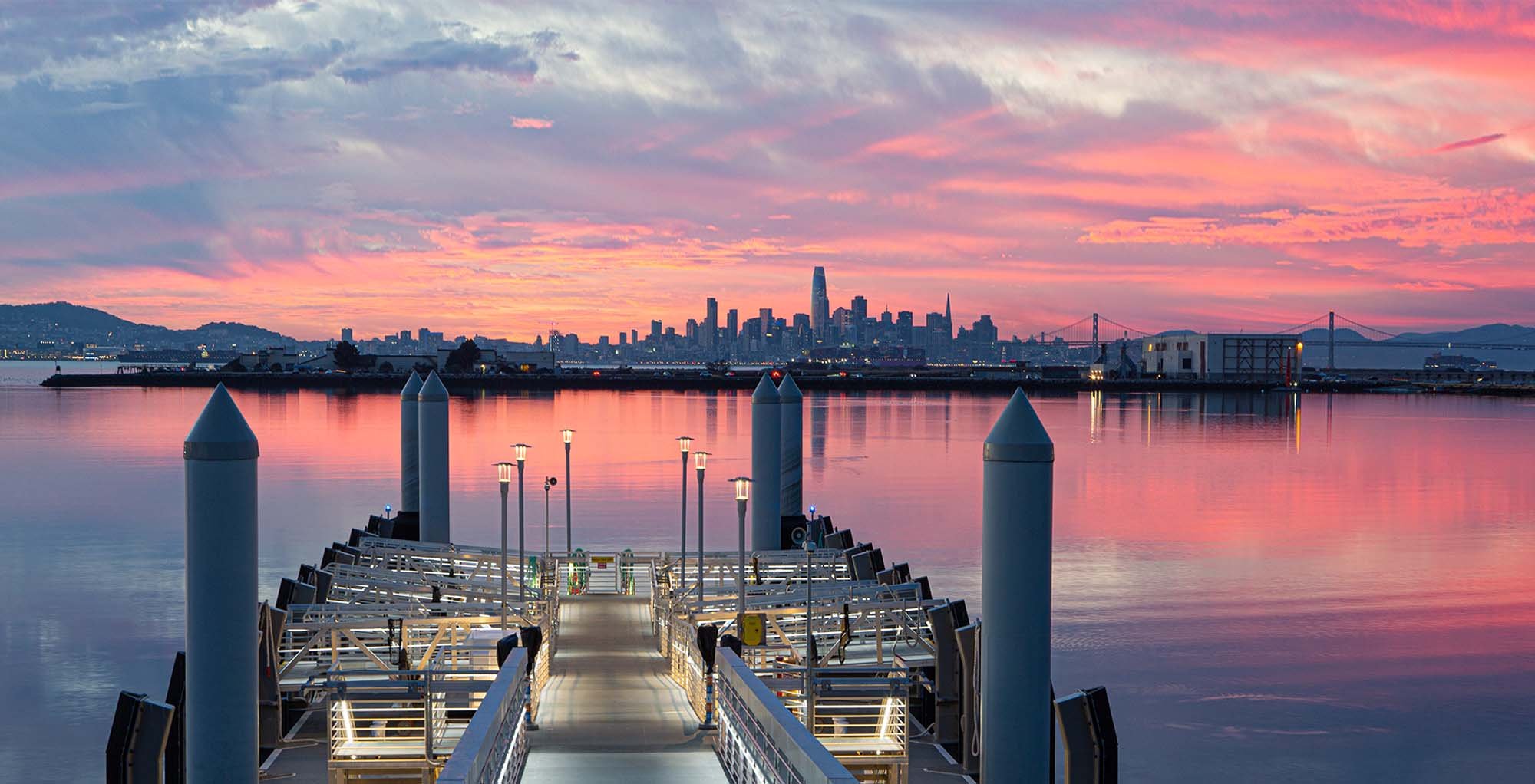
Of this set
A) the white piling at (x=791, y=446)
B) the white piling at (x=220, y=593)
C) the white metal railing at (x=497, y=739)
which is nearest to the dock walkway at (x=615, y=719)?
the white metal railing at (x=497, y=739)

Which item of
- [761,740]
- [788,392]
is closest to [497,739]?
[761,740]

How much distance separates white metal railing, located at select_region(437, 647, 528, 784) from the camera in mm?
9091

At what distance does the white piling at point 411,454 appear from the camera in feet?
121

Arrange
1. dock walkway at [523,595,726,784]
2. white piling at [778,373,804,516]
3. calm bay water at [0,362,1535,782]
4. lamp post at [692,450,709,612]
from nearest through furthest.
Result: dock walkway at [523,595,726,784], lamp post at [692,450,709,612], calm bay water at [0,362,1535,782], white piling at [778,373,804,516]

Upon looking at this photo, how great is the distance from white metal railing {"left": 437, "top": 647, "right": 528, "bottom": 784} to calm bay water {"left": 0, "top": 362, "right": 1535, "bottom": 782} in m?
13.1

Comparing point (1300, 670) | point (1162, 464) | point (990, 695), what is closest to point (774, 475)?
point (1300, 670)

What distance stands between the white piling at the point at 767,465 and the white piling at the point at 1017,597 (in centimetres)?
1835

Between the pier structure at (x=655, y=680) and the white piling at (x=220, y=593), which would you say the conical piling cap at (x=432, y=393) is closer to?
the pier structure at (x=655, y=680)

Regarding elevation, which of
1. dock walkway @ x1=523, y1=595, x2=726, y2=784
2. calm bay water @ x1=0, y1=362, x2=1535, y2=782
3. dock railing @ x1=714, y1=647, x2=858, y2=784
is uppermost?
dock railing @ x1=714, y1=647, x2=858, y2=784

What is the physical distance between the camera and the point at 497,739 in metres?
11.0

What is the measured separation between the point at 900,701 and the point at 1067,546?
3621 cm

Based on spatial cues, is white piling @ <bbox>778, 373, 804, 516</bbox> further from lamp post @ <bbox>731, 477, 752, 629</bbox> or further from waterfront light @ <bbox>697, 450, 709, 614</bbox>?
lamp post @ <bbox>731, 477, 752, 629</bbox>

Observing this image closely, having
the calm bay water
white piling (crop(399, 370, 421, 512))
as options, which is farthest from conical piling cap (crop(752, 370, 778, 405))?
white piling (crop(399, 370, 421, 512))


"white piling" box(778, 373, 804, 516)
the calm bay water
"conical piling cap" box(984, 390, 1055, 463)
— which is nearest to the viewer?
"conical piling cap" box(984, 390, 1055, 463)
